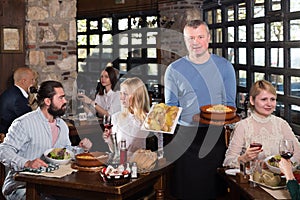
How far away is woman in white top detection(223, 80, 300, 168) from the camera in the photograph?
3.26 meters

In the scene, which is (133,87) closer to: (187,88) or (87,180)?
(187,88)

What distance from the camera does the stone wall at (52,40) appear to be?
234 inches

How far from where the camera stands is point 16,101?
4840 millimetres

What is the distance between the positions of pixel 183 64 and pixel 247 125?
87 centimetres

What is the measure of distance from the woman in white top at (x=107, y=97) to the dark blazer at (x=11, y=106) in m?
1.37

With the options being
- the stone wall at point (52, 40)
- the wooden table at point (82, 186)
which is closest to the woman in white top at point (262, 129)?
the wooden table at point (82, 186)

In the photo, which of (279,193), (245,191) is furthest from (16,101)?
(279,193)

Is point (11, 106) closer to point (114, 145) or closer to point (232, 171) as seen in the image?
point (114, 145)

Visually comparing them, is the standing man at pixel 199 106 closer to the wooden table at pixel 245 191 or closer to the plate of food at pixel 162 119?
the plate of food at pixel 162 119

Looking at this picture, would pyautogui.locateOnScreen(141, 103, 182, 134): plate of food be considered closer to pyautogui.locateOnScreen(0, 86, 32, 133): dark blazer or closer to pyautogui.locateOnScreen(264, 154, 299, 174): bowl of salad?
pyautogui.locateOnScreen(264, 154, 299, 174): bowl of salad

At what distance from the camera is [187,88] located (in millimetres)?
3893

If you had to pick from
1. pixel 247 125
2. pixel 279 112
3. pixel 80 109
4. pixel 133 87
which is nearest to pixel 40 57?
pixel 80 109

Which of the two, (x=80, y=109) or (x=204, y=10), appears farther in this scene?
(x=204, y=10)

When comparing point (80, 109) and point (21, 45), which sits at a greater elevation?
point (21, 45)
